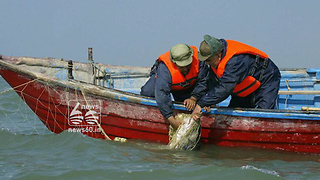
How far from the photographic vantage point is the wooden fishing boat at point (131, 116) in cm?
583

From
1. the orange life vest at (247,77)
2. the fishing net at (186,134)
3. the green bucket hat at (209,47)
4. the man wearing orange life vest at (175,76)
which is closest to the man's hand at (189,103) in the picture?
the man wearing orange life vest at (175,76)

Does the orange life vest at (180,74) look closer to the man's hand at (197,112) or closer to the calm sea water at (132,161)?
the man's hand at (197,112)

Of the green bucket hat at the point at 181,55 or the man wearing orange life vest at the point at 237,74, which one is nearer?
the man wearing orange life vest at the point at 237,74

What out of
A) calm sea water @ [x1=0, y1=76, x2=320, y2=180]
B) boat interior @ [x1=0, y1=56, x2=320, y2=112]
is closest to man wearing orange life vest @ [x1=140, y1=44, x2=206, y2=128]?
calm sea water @ [x1=0, y1=76, x2=320, y2=180]

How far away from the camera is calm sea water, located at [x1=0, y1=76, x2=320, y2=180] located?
4.85 metres

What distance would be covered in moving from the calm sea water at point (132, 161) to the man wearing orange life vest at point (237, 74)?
73cm

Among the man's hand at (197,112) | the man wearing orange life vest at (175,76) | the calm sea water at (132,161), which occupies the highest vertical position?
the man wearing orange life vest at (175,76)

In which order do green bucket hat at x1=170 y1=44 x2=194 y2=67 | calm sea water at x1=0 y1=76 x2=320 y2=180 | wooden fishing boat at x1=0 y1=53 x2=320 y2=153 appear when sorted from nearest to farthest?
calm sea water at x1=0 y1=76 x2=320 y2=180 → green bucket hat at x1=170 y1=44 x2=194 y2=67 → wooden fishing boat at x1=0 y1=53 x2=320 y2=153

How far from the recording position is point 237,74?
5.36m

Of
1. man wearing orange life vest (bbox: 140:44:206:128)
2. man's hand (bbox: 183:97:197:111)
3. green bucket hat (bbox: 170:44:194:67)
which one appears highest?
green bucket hat (bbox: 170:44:194:67)

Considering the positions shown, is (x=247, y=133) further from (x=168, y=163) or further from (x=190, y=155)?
(x=168, y=163)

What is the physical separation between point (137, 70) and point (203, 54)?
383cm

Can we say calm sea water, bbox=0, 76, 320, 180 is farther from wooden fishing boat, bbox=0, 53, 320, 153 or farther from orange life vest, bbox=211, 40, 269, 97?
orange life vest, bbox=211, 40, 269, 97

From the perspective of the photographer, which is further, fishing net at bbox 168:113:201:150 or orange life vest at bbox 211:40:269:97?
fishing net at bbox 168:113:201:150
